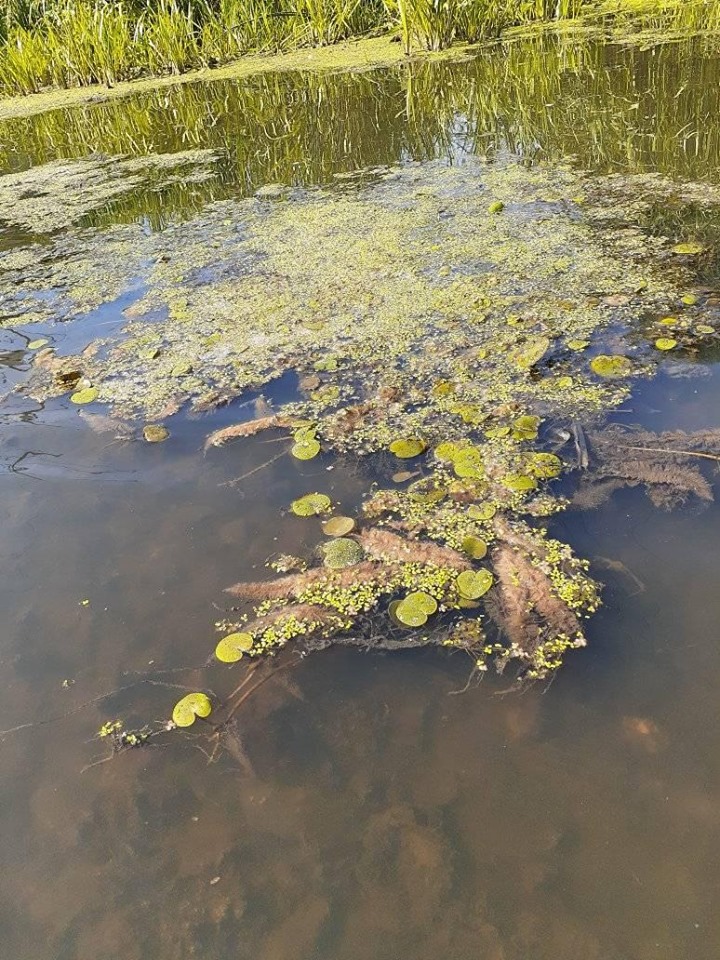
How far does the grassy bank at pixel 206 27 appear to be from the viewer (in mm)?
7199

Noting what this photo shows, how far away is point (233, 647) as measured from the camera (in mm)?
1348

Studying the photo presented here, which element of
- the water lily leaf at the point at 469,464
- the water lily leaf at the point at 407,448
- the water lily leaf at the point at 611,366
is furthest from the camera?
the water lily leaf at the point at 611,366

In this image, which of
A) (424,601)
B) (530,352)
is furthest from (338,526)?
(530,352)

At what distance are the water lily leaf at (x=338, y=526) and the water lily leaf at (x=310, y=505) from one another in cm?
5

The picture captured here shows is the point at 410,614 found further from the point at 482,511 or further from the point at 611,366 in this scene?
the point at 611,366

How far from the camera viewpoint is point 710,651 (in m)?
1.22

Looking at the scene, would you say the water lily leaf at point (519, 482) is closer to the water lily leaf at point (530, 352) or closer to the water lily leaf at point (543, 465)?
the water lily leaf at point (543, 465)

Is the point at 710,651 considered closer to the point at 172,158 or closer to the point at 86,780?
the point at 86,780

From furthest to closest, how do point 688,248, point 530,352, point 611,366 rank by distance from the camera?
1. point 688,248
2. point 530,352
3. point 611,366

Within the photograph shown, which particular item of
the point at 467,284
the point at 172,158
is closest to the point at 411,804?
the point at 467,284

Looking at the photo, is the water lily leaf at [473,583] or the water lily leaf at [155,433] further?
the water lily leaf at [155,433]


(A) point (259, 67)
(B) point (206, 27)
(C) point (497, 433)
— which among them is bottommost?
(C) point (497, 433)

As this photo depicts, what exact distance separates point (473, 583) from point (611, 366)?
3.08 ft

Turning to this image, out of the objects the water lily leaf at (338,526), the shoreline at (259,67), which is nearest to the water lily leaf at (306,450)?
the water lily leaf at (338,526)
